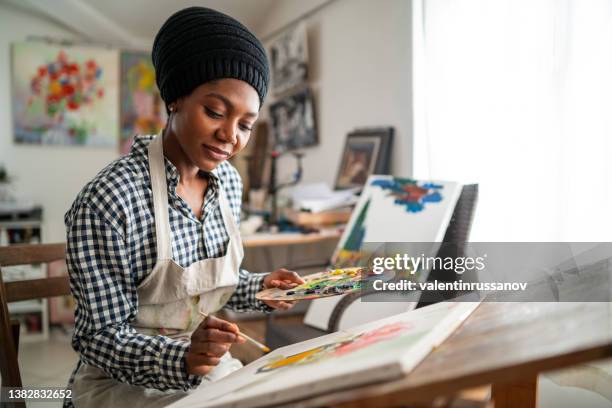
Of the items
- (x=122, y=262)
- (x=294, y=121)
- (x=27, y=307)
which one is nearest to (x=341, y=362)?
(x=122, y=262)

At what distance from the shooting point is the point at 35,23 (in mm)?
4770

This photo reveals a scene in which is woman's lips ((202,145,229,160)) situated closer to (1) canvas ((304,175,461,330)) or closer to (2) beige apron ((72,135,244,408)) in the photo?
(2) beige apron ((72,135,244,408))

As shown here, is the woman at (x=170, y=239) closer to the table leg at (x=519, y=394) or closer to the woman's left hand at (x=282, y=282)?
the woman's left hand at (x=282, y=282)

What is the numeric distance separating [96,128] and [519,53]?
4.18 meters

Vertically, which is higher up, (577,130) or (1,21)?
(1,21)

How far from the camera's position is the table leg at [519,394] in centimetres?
100

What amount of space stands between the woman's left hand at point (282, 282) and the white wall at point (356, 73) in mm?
1523

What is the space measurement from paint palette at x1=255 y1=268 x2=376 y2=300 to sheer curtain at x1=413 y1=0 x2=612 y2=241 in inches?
42.6

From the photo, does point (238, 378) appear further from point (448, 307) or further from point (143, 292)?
point (143, 292)

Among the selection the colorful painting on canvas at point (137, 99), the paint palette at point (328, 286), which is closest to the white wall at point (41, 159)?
the colorful painting on canvas at point (137, 99)

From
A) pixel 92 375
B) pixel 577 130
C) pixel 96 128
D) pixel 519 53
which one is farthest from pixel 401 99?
pixel 96 128

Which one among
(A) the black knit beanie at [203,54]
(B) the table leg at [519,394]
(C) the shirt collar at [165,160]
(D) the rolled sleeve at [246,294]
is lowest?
(B) the table leg at [519,394]

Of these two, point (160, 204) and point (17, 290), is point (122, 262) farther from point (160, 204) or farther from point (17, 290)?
point (17, 290)

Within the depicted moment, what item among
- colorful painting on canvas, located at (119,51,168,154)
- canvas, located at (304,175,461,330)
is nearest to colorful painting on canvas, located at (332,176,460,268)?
canvas, located at (304,175,461,330)
